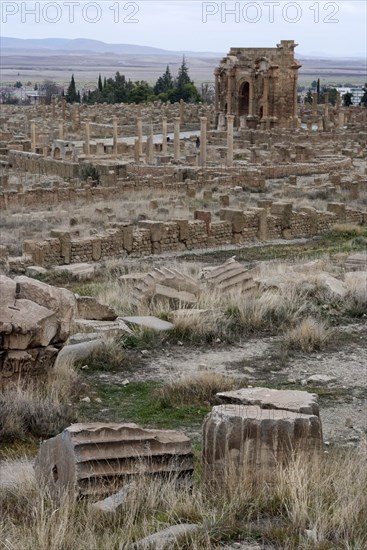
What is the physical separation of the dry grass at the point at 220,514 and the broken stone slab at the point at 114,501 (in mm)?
38

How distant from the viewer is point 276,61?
57.9m

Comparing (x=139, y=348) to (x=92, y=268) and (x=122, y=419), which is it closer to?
(x=122, y=419)

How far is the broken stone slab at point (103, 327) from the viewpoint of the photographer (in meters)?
10.6

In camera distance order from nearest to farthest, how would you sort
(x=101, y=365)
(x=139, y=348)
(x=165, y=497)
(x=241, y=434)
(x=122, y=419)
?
(x=165, y=497)
(x=241, y=434)
(x=122, y=419)
(x=101, y=365)
(x=139, y=348)

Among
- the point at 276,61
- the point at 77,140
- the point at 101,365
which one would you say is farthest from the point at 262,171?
the point at 101,365

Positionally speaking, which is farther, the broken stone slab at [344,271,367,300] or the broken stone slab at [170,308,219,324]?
the broken stone slab at [344,271,367,300]

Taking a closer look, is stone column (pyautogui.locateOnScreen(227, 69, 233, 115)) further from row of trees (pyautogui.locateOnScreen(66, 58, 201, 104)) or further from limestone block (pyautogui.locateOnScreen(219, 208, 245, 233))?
limestone block (pyautogui.locateOnScreen(219, 208, 245, 233))

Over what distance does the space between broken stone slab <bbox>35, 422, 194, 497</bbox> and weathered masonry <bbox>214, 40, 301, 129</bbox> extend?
171 feet

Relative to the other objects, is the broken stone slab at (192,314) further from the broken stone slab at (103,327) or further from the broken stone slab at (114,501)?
the broken stone slab at (114,501)

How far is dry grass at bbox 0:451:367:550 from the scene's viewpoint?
15.7 feet

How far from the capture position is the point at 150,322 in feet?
36.8

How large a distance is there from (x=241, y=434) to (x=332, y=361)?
4.49m

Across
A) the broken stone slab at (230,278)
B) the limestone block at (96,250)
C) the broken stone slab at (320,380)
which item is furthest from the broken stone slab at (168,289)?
the limestone block at (96,250)

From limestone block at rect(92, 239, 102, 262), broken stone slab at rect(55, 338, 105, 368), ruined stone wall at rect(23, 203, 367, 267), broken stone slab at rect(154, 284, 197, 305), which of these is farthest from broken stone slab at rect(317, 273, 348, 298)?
limestone block at rect(92, 239, 102, 262)
